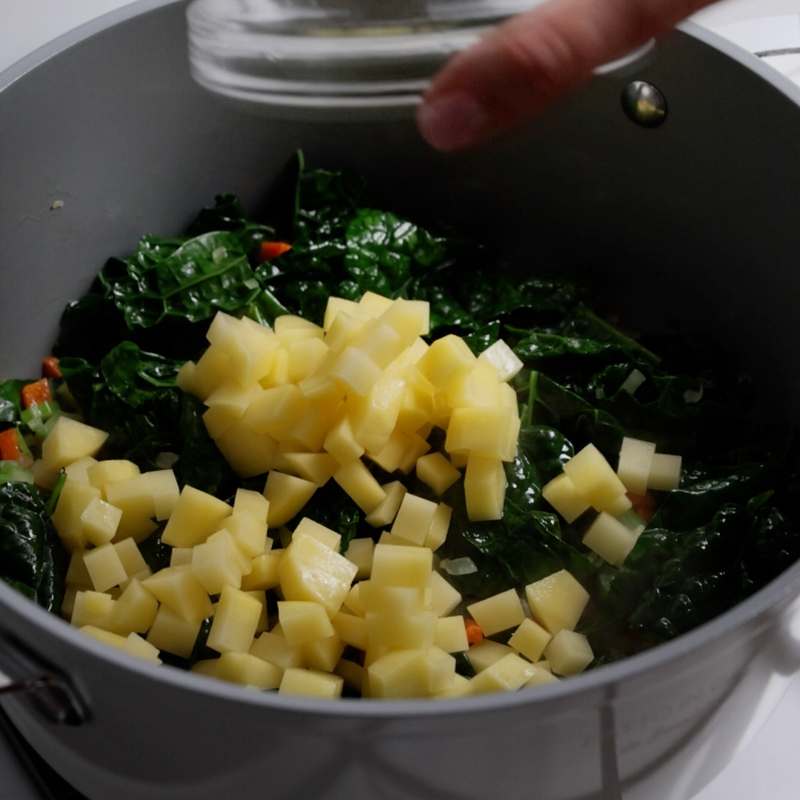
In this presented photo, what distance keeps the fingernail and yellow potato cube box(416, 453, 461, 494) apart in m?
0.63

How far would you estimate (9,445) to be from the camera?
1780 millimetres

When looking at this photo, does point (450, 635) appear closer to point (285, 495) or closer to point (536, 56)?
point (285, 495)

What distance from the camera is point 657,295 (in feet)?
6.79

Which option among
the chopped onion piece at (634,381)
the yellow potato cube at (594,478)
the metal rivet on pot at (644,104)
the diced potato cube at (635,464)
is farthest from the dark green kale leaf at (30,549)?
the metal rivet on pot at (644,104)

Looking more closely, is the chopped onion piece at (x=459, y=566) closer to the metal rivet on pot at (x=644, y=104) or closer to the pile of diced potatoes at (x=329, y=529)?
the pile of diced potatoes at (x=329, y=529)

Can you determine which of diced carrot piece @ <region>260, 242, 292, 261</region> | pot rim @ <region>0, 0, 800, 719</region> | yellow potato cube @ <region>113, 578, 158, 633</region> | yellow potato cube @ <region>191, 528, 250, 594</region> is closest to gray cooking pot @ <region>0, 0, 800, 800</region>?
pot rim @ <region>0, 0, 800, 719</region>

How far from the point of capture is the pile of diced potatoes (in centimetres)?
138

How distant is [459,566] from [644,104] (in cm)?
104

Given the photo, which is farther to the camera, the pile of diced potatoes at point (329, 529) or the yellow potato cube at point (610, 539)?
the yellow potato cube at point (610, 539)

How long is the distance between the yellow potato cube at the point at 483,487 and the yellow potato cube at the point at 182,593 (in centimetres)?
50

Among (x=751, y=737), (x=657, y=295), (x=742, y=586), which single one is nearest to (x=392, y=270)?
(x=657, y=295)

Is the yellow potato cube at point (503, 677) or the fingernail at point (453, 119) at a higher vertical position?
the fingernail at point (453, 119)

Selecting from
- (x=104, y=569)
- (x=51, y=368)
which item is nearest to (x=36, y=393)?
(x=51, y=368)

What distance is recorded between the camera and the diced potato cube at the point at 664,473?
171 cm
